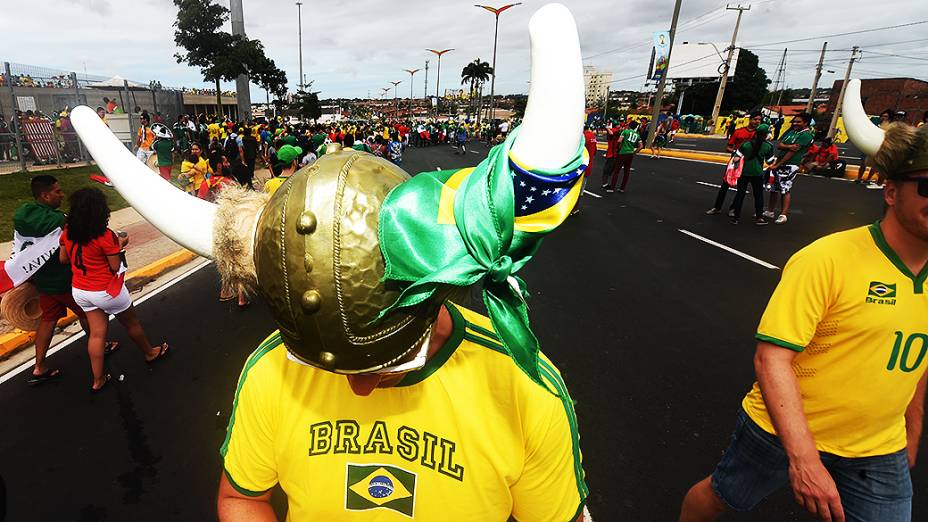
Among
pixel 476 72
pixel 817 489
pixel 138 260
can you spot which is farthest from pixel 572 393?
pixel 476 72

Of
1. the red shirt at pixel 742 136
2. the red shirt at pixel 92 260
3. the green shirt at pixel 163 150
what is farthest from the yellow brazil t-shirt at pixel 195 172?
the red shirt at pixel 742 136

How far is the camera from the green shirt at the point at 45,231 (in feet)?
10.9

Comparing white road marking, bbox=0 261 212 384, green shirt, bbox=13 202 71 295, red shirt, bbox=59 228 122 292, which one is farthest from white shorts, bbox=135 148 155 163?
red shirt, bbox=59 228 122 292

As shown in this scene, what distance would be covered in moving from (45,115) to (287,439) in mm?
19299

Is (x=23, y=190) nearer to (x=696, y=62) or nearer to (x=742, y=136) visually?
(x=742, y=136)

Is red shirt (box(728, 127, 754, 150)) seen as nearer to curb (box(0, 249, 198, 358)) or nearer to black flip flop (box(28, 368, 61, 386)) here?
curb (box(0, 249, 198, 358))

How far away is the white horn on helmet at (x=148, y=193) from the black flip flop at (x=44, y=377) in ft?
13.2

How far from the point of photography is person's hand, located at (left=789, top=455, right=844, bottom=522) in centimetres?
146

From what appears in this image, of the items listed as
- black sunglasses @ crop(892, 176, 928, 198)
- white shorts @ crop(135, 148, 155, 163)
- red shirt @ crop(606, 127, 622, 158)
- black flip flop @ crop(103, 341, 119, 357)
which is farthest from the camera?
red shirt @ crop(606, 127, 622, 158)

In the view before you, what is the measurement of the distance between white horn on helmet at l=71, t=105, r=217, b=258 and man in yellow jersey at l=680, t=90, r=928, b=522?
6.04 ft

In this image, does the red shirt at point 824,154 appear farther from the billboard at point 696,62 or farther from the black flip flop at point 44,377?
the billboard at point 696,62

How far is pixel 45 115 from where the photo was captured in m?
14.3

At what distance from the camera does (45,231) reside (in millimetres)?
3389

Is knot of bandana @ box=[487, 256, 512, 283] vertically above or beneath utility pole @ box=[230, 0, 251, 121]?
beneath
